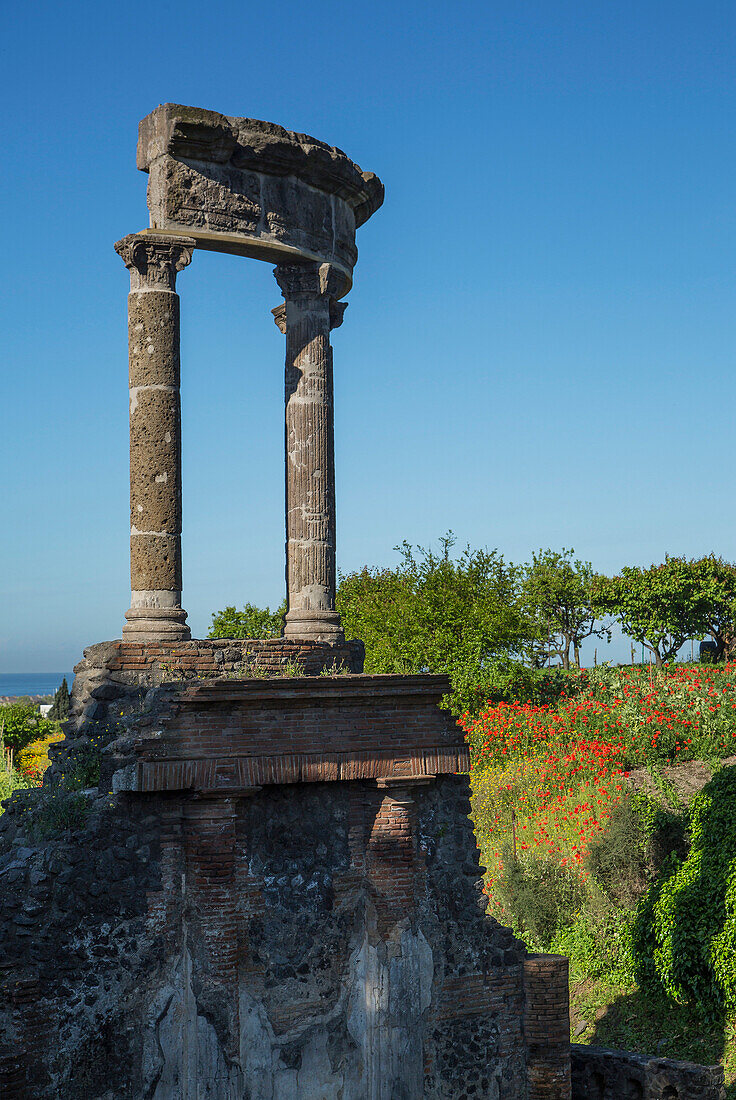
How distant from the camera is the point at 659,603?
38.0 metres

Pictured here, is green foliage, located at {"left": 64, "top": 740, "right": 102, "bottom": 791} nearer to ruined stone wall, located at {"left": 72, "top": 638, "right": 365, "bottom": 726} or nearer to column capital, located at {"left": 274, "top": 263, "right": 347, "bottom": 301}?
ruined stone wall, located at {"left": 72, "top": 638, "right": 365, "bottom": 726}

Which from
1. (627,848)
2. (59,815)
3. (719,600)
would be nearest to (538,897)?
(627,848)

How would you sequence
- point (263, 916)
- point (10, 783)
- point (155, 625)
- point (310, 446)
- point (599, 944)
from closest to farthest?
point (263, 916), point (155, 625), point (310, 446), point (599, 944), point (10, 783)

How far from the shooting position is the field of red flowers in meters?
17.1

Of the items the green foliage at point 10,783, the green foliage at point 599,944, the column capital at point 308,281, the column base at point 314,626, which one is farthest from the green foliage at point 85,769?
the green foliage at point 599,944

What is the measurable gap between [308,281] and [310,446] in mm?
1776

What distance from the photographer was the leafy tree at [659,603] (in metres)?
37.2

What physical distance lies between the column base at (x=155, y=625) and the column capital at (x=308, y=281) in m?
3.78

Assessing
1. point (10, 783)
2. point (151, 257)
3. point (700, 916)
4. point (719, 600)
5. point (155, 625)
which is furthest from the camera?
point (719, 600)

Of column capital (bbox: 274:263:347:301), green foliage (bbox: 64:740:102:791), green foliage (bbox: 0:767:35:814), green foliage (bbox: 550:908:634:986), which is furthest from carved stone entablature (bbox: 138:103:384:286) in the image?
green foliage (bbox: 550:908:634:986)

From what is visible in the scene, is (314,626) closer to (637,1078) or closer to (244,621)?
(637,1078)

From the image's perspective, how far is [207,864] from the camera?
8.90 meters

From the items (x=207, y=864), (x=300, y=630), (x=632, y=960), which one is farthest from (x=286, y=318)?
(x=632, y=960)

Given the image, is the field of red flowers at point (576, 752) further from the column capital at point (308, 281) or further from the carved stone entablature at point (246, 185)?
the carved stone entablature at point (246, 185)
